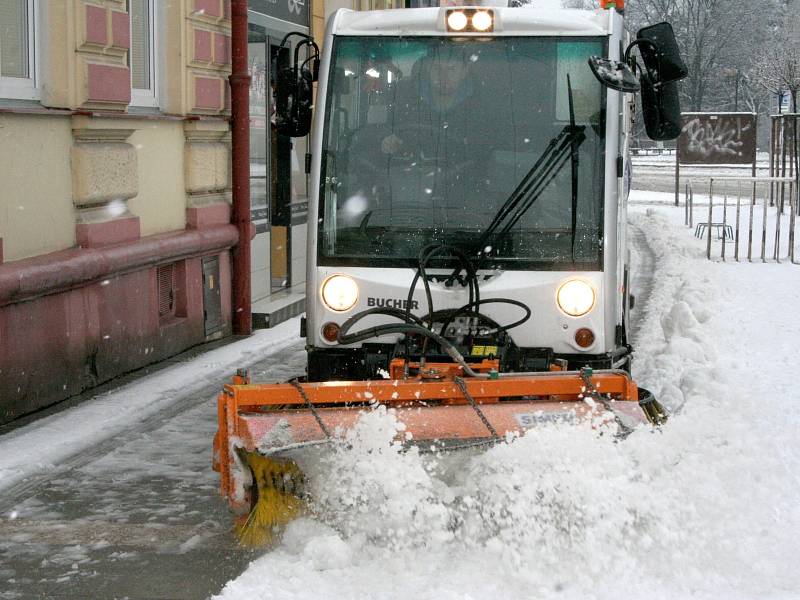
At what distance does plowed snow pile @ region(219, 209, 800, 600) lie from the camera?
4.66 meters

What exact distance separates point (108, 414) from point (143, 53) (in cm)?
367

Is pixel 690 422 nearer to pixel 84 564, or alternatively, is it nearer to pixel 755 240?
pixel 84 564

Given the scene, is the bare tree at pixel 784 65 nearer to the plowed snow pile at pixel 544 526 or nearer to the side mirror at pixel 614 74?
the side mirror at pixel 614 74

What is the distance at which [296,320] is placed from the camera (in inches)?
504

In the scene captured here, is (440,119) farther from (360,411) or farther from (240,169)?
(240,169)

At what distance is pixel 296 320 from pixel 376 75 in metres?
6.35

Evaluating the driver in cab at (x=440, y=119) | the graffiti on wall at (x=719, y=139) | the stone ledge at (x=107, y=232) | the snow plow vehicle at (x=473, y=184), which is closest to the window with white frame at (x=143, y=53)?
the stone ledge at (x=107, y=232)

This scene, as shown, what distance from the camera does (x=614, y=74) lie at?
616cm

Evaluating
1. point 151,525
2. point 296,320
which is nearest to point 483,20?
point 151,525

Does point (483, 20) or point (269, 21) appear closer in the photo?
point (483, 20)

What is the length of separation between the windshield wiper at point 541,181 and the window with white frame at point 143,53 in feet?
15.5

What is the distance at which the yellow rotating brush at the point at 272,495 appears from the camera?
17.0 feet

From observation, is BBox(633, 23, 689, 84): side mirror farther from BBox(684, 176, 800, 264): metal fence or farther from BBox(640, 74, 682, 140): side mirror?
BBox(684, 176, 800, 264): metal fence

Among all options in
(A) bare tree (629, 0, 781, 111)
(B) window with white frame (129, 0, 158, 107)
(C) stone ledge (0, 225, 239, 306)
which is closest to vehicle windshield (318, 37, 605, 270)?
(C) stone ledge (0, 225, 239, 306)
